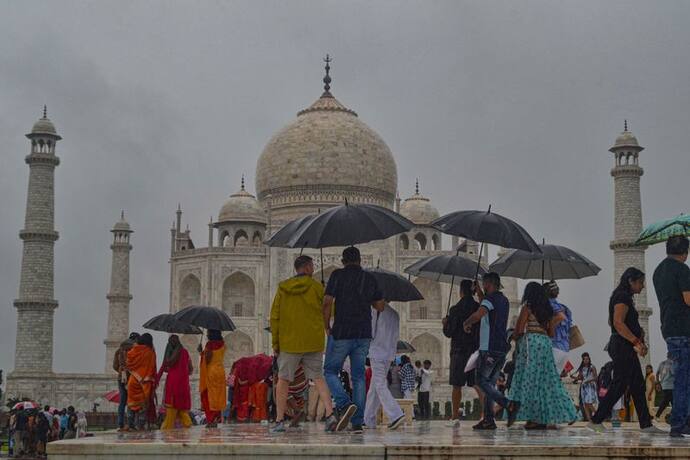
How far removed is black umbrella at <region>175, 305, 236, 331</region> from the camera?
521 inches

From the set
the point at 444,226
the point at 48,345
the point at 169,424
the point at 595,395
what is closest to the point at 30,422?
the point at 169,424

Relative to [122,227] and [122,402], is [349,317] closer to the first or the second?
[122,402]

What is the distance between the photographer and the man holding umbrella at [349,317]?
877 cm

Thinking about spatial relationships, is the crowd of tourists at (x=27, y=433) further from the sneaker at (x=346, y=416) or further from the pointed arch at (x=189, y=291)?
the pointed arch at (x=189, y=291)

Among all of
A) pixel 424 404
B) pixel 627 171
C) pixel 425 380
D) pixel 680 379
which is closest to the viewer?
pixel 680 379

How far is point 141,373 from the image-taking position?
11.6 m

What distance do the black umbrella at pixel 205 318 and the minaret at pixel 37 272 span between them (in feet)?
70.5

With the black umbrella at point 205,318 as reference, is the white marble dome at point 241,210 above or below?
above

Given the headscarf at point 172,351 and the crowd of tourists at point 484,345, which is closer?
the crowd of tourists at point 484,345

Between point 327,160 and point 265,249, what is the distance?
4.79 meters

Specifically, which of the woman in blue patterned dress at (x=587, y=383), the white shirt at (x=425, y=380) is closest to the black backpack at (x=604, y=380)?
the woman in blue patterned dress at (x=587, y=383)

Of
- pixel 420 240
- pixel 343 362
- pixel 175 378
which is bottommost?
pixel 175 378

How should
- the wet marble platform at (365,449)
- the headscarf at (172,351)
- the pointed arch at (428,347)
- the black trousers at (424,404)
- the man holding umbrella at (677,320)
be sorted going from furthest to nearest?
the pointed arch at (428,347), the black trousers at (424,404), the headscarf at (172,351), the man holding umbrella at (677,320), the wet marble platform at (365,449)

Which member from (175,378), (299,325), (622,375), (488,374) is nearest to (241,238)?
(175,378)
